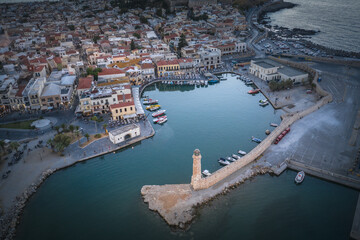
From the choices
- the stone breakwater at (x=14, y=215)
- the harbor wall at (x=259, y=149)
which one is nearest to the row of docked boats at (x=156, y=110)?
the harbor wall at (x=259, y=149)

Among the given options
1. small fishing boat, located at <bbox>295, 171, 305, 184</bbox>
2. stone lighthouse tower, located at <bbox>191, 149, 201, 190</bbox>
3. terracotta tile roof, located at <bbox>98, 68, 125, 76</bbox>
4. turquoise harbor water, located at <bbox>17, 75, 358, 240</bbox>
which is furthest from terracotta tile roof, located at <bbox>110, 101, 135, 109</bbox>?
small fishing boat, located at <bbox>295, 171, 305, 184</bbox>

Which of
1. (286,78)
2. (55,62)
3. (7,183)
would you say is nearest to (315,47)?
(286,78)

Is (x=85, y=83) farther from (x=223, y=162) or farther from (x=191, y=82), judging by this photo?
(x=223, y=162)

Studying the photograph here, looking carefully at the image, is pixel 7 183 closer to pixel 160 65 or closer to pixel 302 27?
pixel 160 65

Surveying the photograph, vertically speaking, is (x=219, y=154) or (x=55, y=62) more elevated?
(x=55, y=62)

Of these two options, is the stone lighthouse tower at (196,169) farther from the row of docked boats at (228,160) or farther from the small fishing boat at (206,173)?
the row of docked boats at (228,160)

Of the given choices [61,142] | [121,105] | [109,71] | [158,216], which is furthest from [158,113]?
[158,216]
